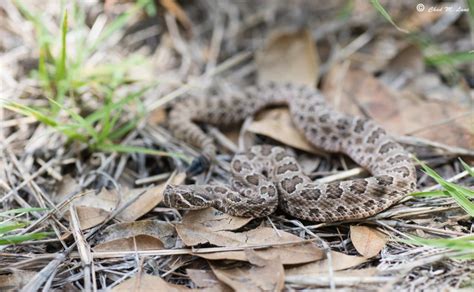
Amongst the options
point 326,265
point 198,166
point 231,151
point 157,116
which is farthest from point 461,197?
point 157,116

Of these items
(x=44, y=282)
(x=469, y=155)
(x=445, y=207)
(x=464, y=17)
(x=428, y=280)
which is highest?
(x=464, y=17)

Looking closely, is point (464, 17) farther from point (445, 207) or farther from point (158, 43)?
point (158, 43)

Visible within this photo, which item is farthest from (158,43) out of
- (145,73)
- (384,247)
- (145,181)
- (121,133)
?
(384,247)

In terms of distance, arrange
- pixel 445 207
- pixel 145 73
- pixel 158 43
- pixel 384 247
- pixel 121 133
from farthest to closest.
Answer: pixel 158 43, pixel 145 73, pixel 121 133, pixel 445 207, pixel 384 247

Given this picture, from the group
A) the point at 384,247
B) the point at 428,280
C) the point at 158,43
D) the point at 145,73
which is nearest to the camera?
the point at 428,280

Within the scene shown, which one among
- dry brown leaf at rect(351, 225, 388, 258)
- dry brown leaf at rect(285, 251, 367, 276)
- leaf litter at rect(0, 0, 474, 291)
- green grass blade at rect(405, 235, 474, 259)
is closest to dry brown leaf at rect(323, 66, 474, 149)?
leaf litter at rect(0, 0, 474, 291)

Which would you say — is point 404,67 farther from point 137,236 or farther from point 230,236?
point 137,236
